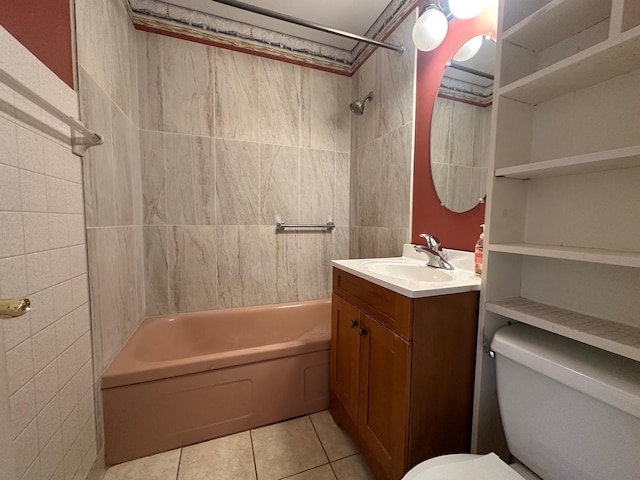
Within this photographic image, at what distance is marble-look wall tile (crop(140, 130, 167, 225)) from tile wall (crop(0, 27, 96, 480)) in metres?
0.71

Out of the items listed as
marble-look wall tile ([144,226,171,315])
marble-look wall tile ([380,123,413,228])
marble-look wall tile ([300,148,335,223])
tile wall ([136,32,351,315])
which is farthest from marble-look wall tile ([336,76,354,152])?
marble-look wall tile ([144,226,171,315])

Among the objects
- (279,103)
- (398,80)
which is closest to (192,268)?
(279,103)

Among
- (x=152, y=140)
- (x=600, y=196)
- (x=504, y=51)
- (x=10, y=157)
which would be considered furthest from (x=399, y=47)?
(x=10, y=157)

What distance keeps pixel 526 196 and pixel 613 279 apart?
1.12 ft

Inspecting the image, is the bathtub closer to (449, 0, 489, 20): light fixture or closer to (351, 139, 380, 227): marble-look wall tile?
(351, 139, 380, 227): marble-look wall tile

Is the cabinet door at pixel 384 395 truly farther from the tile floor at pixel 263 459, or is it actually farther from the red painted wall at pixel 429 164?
the red painted wall at pixel 429 164

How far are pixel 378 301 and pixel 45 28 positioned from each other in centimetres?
148

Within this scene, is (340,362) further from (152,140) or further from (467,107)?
(152,140)

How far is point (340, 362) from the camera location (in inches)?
52.6

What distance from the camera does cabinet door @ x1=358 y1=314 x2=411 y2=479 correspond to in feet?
2.85

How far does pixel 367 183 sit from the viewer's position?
1.98m

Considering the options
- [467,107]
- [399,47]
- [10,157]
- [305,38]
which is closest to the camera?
[10,157]

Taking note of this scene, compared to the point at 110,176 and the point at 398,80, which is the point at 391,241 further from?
the point at 110,176

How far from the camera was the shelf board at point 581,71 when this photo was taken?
596 mm
